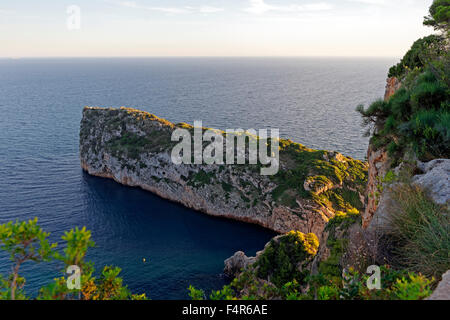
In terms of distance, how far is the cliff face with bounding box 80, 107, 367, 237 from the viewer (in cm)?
4916

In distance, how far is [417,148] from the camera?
41.6 ft

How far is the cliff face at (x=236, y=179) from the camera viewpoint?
161ft

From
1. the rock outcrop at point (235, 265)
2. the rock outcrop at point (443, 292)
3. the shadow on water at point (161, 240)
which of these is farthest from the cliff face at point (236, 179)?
the rock outcrop at point (443, 292)

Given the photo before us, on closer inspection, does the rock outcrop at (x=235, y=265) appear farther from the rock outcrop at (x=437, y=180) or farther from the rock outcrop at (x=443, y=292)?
the rock outcrop at (x=443, y=292)

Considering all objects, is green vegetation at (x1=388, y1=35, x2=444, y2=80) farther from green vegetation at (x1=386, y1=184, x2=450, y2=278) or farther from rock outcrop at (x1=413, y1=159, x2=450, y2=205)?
green vegetation at (x1=386, y1=184, x2=450, y2=278)

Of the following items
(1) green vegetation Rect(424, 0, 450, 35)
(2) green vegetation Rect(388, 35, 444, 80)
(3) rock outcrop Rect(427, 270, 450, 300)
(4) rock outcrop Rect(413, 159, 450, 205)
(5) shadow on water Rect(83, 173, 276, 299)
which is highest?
(1) green vegetation Rect(424, 0, 450, 35)

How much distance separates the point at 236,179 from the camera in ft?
180

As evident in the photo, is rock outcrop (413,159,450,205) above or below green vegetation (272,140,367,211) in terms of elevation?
above

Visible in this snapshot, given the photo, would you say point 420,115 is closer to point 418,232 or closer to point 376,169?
point 376,169

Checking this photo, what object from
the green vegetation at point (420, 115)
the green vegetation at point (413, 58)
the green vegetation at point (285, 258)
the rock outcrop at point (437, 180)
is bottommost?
the green vegetation at point (285, 258)

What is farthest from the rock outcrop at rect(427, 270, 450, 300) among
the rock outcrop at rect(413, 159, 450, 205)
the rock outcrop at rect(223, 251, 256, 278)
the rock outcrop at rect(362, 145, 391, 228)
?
the rock outcrop at rect(223, 251, 256, 278)
